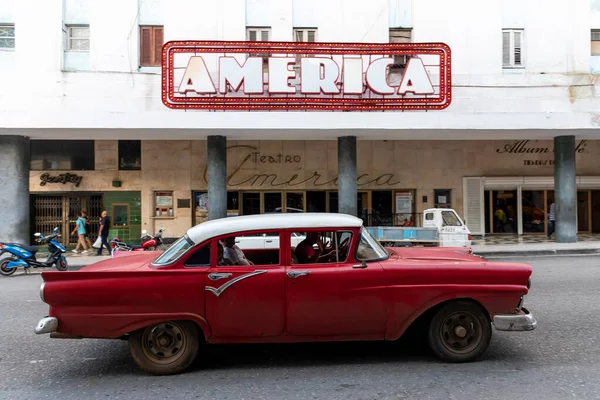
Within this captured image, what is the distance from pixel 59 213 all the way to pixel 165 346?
16070 millimetres

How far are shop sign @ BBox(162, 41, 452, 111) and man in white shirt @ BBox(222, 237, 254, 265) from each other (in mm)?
10796

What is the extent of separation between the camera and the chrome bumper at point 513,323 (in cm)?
434

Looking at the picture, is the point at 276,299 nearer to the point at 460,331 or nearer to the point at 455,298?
the point at 455,298

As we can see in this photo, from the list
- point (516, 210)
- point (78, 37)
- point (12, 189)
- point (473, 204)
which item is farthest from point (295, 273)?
point (516, 210)

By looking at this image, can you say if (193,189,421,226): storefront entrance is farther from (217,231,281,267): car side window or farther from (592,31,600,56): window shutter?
(217,231,281,267): car side window

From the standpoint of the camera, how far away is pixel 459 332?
4457 millimetres

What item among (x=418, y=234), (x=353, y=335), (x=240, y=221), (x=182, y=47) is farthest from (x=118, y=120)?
(x=353, y=335)

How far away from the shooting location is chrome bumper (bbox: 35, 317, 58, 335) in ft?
13.4

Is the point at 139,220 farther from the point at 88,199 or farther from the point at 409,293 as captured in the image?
the point at 409,293

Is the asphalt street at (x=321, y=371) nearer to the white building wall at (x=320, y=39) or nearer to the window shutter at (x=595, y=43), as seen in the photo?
the white building wall at (x=320, y=39)

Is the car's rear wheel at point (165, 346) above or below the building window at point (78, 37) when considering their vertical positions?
below

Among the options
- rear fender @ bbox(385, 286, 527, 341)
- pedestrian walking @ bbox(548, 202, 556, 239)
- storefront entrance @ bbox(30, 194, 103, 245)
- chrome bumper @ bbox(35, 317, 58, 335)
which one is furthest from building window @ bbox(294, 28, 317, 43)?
chrome bumper @ bbox(35, 317, 58, 335)

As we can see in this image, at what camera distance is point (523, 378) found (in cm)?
413

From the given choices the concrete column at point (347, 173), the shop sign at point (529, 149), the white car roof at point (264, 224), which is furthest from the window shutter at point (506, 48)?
the white car roof at point (264, 224)
